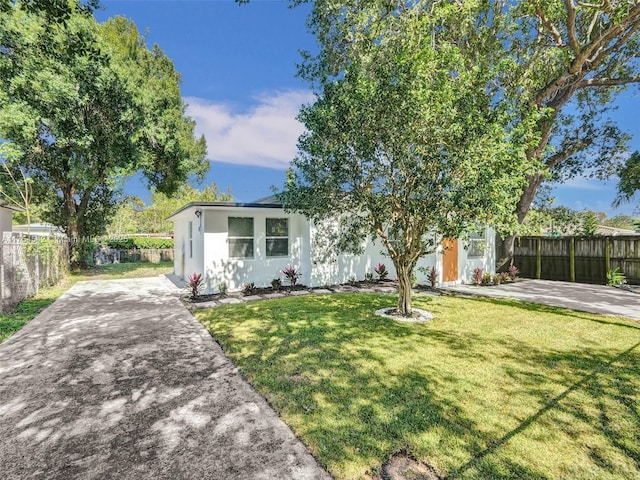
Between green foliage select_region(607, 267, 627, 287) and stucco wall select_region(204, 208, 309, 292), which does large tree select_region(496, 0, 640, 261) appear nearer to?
green foliage select_region(607, 267, 627, 287)

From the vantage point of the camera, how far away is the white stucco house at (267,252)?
9.98 m

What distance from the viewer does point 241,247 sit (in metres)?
10.5

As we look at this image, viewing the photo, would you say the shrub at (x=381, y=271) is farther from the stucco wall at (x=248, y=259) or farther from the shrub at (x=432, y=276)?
the stucco wall at (x=248, y=259)

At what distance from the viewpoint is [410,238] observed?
21.9 feet

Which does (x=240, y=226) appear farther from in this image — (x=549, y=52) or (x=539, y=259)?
(x=539, y=259)

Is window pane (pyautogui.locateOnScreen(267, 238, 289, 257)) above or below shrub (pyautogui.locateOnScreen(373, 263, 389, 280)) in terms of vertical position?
above

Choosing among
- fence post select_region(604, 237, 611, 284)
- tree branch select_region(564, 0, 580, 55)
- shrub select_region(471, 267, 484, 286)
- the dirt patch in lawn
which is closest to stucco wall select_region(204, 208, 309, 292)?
shrub select_region(471, 267, 484, 286)

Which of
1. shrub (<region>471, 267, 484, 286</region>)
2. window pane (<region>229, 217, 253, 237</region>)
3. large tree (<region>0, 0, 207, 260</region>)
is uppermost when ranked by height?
large tree (<region>0, 0, 207, 260</region>)

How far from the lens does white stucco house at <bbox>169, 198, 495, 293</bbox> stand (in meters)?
9.98

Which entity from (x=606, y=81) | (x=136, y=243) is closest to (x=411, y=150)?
(x=606, y=81)

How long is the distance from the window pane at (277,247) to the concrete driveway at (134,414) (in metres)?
5.20

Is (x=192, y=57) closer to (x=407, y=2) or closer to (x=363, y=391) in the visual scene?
(x=407, y=2)

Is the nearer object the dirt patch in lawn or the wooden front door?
the dirt patch in lawn

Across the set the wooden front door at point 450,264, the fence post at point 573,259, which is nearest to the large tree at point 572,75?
the fence post at point 573,259
